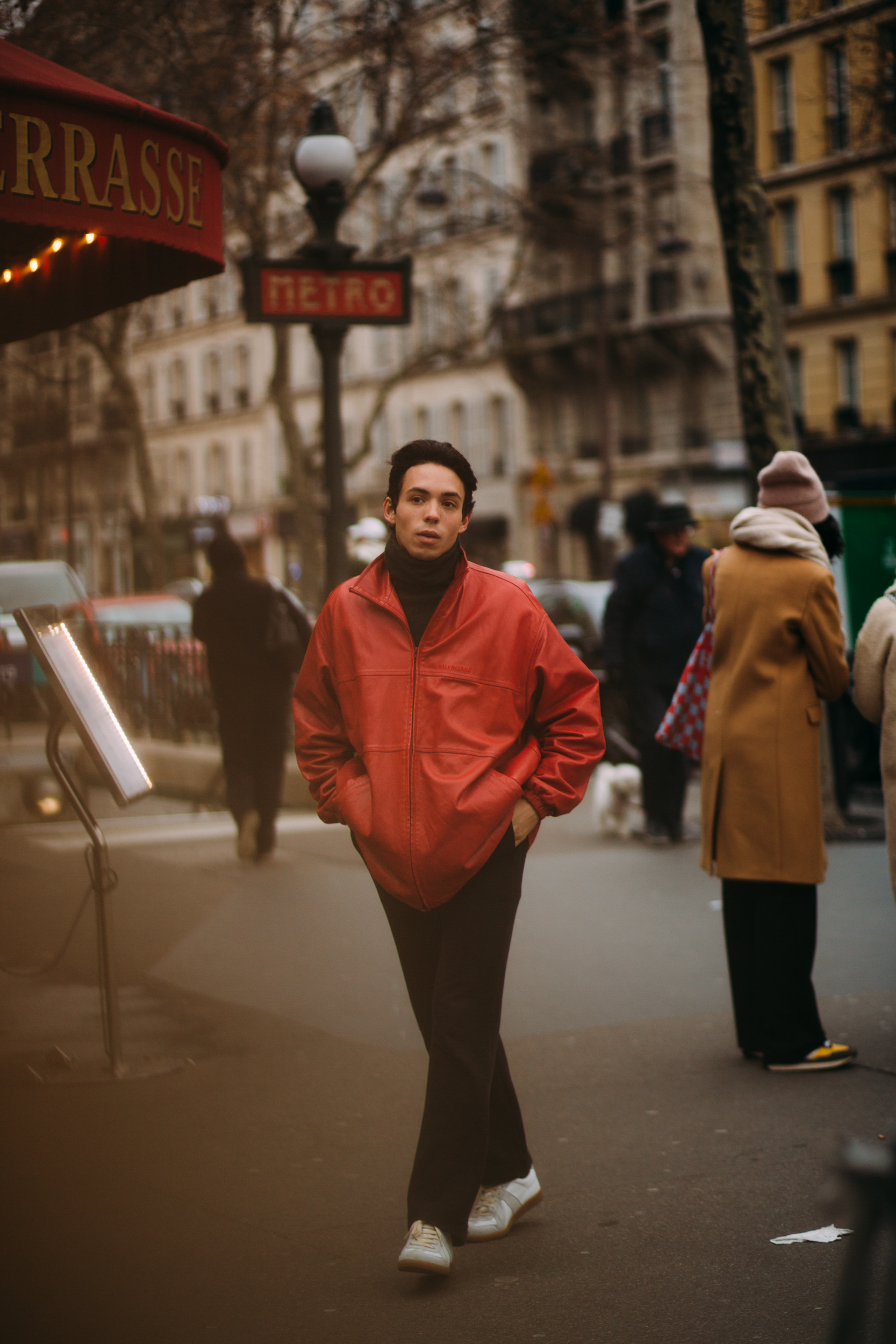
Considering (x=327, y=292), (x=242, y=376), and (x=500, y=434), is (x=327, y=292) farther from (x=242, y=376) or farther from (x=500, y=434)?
(x=242, y=376)

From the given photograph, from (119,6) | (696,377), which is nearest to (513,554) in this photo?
(696,377)

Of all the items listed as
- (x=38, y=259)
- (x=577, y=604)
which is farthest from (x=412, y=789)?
(x=577, y=604)

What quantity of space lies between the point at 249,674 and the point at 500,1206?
6.07 meters

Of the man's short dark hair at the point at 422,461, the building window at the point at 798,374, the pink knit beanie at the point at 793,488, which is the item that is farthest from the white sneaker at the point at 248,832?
the building window at the point at 798,374

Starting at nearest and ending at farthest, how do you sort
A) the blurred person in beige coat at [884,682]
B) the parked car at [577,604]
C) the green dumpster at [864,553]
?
the blurred person in beige coat at [884,682]
the green dumpster at [864,553]
the parked car at [577,604]

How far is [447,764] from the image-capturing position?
12.7ft

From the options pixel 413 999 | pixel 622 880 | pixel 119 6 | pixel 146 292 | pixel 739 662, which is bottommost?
pixel 622 880

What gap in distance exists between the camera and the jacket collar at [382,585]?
398 cm

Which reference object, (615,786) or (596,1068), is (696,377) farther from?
(596,1068)

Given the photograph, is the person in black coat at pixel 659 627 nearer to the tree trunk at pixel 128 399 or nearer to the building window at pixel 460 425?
the tree trunk at pixel 128 399

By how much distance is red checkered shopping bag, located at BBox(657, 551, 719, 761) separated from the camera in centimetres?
607

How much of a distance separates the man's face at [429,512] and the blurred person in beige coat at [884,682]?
1.76 metres

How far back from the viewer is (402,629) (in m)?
3.96

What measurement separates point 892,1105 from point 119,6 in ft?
31.6
